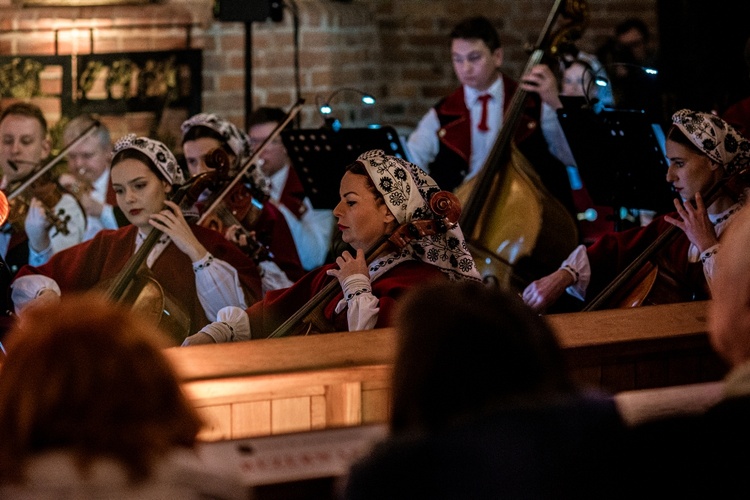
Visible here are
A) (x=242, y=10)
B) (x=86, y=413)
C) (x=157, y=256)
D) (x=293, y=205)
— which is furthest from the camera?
(x=242, y=10)

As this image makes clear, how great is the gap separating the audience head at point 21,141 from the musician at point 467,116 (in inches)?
64.8

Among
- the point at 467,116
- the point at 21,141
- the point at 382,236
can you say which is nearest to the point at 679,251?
the point at 382,236

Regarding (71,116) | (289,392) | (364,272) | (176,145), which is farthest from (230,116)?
(289,392)

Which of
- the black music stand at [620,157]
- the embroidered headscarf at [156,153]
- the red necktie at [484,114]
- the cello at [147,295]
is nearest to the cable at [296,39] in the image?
the red necktie at [484,114]

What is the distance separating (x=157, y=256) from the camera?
407 centimetres

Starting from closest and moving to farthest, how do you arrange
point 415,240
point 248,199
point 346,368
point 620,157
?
point 346,368, point 415,240, point 620,157, point 248,199

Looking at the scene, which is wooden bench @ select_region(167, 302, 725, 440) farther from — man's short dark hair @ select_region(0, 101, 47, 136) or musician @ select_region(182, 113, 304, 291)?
man's short dark hair @ select_region(0, 101, 47, 136)

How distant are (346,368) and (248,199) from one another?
7.09 feet

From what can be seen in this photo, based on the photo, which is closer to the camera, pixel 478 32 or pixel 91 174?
pixel 478 32

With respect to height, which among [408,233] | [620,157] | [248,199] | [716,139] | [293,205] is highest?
[716,139]

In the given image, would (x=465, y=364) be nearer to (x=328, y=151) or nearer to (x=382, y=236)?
(x=382, y=236)

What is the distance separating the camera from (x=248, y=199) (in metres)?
4.48

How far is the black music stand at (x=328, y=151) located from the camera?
430cm

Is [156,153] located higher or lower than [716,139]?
lower
